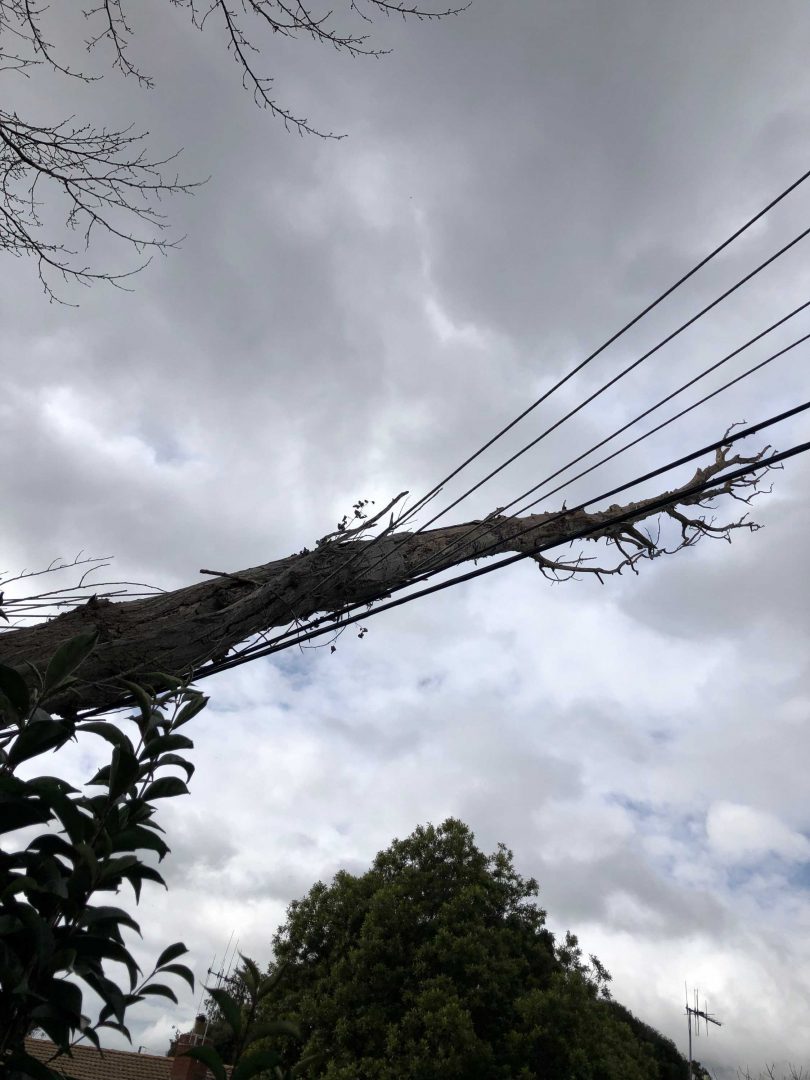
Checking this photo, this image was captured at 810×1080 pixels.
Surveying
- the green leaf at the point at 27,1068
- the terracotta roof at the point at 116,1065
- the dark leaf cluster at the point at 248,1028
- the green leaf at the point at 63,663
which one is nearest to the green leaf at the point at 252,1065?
the dark leaf cluster at the point at 248,1028

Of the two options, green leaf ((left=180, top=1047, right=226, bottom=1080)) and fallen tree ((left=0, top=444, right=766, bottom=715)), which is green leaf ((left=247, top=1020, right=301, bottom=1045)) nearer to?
green leaf ((left=180, top=1047, right=226, bottom=1080))

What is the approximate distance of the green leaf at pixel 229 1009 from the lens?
104cm

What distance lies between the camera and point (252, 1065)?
1053mm

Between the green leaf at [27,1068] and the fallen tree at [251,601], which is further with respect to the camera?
the fallen tree at [251,601]

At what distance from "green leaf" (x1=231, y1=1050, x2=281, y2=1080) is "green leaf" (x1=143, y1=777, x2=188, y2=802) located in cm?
47

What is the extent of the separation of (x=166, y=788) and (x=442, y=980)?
1045 centimetres

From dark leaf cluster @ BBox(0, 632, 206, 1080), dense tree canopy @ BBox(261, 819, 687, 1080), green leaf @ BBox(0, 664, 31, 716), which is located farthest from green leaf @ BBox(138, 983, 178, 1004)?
dense tree canopy @ BBox(261, 819, 687, 1080)

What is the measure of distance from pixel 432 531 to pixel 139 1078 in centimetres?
1660

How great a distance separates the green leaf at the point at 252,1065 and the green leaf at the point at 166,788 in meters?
0.47

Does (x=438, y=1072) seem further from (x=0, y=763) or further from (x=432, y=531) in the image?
(x=0, y=763)

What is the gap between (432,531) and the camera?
418 centimetres

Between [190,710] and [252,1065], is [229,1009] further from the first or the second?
[190,710]

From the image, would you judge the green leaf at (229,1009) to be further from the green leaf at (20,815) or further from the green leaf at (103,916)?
the green leaf at (20,815)

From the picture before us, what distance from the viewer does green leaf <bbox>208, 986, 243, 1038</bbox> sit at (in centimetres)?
104
